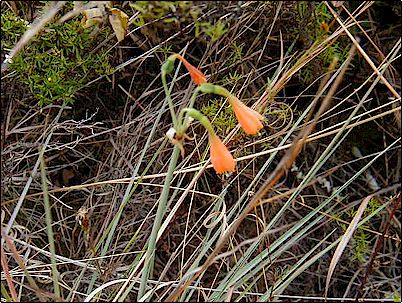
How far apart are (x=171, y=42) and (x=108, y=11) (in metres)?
0.25

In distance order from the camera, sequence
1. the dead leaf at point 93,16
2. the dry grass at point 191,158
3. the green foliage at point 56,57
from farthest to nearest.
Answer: the dry grass at point 191,158, the green foliage at point 56,57, the dead leaf at point 93,16

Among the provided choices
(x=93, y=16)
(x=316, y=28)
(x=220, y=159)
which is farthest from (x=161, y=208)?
(x=316, y=28)

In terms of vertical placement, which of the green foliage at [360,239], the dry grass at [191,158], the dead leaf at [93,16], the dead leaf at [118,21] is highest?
the dead leaf at [93,16]

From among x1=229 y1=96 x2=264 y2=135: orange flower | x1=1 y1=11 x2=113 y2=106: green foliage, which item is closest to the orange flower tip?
x1=229 y1=96 x2=264 y2=135: orange flower

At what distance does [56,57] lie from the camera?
103 cm

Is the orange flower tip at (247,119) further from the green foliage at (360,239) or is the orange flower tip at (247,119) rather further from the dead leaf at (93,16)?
the green foliage at (360,239)

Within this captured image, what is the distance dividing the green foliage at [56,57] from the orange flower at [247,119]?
1.33 ft

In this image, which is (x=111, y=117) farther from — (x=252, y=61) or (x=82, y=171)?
(x=252, y=61)

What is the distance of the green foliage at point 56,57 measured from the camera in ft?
3.33

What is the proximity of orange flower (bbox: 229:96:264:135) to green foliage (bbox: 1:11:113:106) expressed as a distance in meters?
0.41

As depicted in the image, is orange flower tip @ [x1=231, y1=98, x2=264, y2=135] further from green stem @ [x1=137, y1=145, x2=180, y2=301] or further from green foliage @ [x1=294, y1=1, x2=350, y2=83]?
green foliage @ [x1=294, y1=1, x2=350, y2=83]

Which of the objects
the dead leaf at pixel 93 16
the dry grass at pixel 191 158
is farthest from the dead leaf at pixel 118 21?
the dry grass at pixel 191 158

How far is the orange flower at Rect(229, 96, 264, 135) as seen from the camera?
724 millimetres

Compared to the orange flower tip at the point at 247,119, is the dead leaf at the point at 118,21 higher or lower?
higher
